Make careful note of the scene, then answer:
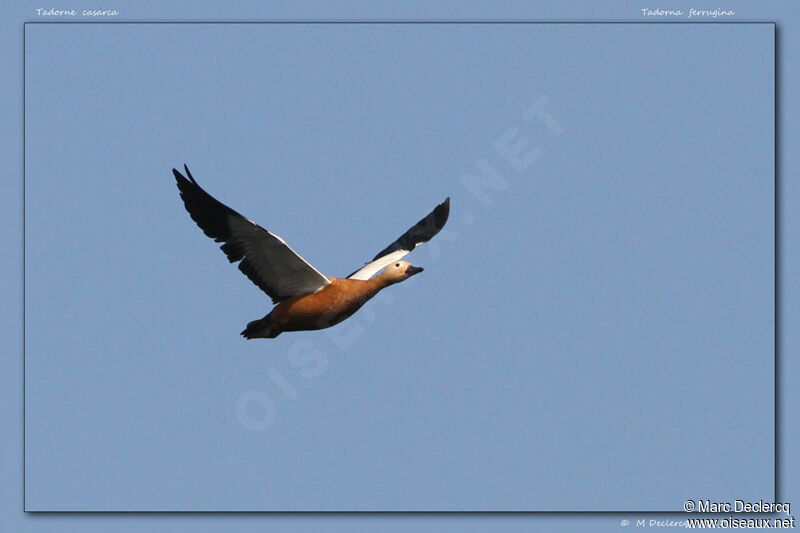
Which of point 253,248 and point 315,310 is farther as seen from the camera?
point 315,310

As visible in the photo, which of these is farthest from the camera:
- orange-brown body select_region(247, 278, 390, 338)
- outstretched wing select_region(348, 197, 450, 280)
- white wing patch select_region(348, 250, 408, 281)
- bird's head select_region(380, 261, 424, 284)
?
outstretched wing select_region(348, 197, 450, 280)

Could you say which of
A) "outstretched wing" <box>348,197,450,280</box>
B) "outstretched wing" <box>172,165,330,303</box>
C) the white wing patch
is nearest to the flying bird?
"outstretched wing" <box>172,165,330,303</box>

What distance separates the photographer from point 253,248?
39.2 feet

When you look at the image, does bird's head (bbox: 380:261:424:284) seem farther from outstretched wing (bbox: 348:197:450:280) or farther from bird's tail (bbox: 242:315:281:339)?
bird's tail (bbox: 242:315:281:339)

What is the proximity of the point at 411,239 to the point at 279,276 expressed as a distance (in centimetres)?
291

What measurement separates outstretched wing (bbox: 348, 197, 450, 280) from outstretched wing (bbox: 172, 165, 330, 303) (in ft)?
4.90

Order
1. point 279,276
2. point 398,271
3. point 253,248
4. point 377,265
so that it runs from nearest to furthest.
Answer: point 253,248, point 279,276, point 398,271, point 377,265

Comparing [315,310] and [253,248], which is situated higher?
[253,248]

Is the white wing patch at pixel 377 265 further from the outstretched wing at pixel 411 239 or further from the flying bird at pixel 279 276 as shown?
the flying bird at pixel 279 276

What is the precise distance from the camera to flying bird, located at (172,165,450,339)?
462 inches

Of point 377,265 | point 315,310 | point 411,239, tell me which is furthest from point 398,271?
point 411,239

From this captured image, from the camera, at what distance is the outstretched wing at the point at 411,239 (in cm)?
1384

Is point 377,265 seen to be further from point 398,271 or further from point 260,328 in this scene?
point 260,328

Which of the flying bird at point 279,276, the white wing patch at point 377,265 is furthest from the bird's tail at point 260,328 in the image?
the white wing patch at point 377,265
